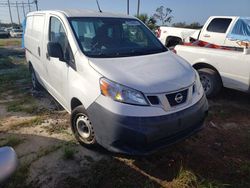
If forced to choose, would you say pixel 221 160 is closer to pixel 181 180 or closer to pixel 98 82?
pixel 181 180

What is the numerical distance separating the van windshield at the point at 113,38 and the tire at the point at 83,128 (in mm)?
783

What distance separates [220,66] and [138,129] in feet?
11.1

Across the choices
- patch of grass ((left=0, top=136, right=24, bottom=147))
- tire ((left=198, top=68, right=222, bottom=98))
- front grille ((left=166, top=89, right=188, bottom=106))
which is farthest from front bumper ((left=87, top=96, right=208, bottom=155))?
tire ((left=198, top=68, right=222, bottom=98))

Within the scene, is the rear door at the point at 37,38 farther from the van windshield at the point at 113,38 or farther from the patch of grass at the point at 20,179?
the patch of grass at the point at 20,179

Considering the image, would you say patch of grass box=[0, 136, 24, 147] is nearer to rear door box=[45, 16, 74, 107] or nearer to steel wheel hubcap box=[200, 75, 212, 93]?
rear door box=[45, 16, 74, 107]

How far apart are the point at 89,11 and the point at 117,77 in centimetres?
190

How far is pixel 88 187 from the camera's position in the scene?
112 inches

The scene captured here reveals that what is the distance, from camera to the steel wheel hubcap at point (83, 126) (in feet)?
10.9

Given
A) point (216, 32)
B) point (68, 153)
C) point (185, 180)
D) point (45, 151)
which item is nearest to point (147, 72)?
point (185, 180)

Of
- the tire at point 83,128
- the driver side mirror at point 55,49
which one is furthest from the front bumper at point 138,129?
the driver side mirror at point 55,49

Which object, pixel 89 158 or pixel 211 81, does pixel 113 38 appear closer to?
pixel 89 158

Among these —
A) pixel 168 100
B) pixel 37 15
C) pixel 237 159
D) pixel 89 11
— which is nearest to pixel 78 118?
pixel 168 100

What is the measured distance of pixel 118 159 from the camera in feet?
11.1

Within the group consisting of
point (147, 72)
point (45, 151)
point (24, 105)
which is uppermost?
point (147, 72)
